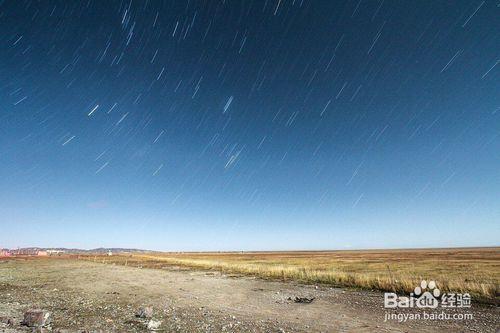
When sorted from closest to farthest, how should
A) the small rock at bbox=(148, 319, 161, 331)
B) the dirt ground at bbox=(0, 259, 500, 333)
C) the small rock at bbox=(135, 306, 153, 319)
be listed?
the small rock at bbox=(148, 319, 161, 331)
the dirt ground at bbox=(0, 259, 500, 333)
the small rock at bbox=(135, 306, 153, 319)

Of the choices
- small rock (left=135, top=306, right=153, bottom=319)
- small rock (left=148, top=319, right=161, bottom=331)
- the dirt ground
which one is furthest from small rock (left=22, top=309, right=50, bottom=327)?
small rock (left=148, top=319, right=161, bottom=331)

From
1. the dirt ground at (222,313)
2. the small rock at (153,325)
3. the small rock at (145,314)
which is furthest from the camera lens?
the small rock at (145,314)

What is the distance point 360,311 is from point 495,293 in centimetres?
886

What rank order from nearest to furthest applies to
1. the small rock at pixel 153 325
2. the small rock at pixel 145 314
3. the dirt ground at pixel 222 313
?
the small rock at pixel 153 325, the dirt ground at pixel 222 313, the small rock at pixel 145 314

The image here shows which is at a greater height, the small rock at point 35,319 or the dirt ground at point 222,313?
the small rock at point 35,319

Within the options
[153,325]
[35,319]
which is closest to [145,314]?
[153,325]

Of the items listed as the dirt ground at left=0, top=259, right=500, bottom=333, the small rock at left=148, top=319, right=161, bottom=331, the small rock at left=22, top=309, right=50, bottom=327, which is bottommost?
the dirt ground at left=0, top=259, right=500, bottom=333

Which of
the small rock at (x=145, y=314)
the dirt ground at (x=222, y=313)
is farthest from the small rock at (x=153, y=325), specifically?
the small rock at (x=145, y=314)

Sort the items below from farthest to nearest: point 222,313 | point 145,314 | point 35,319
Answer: point 222,313 < point 145,314 < point 35,319

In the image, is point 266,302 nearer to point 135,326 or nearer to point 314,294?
point 314,294

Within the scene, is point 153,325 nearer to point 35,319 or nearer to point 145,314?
point 145,314

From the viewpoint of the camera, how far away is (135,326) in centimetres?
1089

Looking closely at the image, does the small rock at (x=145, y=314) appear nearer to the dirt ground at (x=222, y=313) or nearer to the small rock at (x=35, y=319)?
the dirt ground at (x=222, y=313)

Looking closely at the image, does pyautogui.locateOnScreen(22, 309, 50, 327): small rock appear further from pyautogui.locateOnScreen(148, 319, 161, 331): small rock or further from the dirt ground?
pyautogui.locateOnScreen(148, 319, 161, 331): small rock
